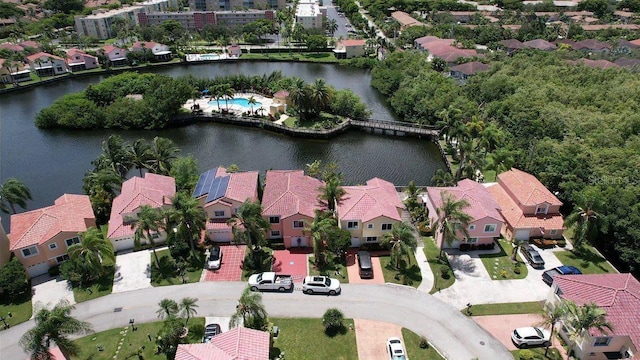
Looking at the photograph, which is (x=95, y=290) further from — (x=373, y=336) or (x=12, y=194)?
(x=373, y=336)

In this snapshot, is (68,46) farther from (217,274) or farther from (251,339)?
(251,339)

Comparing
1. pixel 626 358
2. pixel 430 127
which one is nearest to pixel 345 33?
pixel 430 127

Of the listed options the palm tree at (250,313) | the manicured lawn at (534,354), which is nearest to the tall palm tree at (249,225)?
the palm tree at (250,313)

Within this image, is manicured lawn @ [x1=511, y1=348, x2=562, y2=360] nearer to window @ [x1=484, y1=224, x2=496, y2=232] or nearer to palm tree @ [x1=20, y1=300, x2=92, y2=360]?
window @ [x1=484, y1=224, x2=496, y2=232]

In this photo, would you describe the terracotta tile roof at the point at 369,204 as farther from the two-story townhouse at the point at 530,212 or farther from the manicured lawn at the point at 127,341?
the manicured lawn at the point at 127,341

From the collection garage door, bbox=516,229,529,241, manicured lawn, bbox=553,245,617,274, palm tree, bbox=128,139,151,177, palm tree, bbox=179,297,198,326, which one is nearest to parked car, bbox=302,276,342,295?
palm tree, bbox=179,297,198,326

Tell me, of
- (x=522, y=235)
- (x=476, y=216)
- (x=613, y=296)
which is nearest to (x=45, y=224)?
(x=476, y=216)
